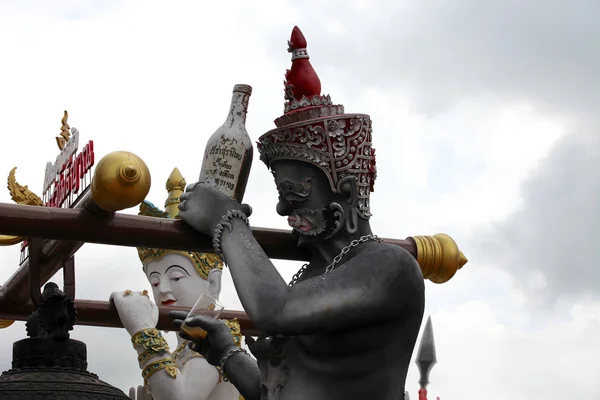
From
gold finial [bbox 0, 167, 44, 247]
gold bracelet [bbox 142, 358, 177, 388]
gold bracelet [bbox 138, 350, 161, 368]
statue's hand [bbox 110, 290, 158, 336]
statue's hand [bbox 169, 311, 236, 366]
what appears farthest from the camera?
gold bracelet [bbox 142, 358, 177, 388]

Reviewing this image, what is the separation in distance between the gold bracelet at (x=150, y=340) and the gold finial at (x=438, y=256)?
1936 millimetres

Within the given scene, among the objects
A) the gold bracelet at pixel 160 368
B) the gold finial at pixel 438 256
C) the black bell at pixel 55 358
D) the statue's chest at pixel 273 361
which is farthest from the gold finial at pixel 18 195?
the gold bracelet at pixel 160 368

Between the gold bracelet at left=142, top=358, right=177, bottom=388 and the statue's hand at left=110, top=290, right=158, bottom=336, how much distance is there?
465 millimetres

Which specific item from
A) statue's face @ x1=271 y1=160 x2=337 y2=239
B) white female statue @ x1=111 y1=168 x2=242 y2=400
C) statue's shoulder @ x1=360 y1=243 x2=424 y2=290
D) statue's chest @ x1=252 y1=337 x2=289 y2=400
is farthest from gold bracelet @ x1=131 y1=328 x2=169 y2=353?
statue's shoulder @ x1=360 y1=243 x2=424 y2=290

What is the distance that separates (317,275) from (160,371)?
2.71 m

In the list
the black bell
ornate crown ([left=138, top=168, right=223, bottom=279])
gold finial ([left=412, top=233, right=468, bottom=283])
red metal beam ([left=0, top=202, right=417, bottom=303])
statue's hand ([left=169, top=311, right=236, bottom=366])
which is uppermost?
ornate crown ([left=138, top=168, right=223, bottom=279])

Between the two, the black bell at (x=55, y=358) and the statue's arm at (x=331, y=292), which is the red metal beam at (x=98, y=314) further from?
the statue's arm at (x=331, y=292)

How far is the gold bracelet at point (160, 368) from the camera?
689 centimetres

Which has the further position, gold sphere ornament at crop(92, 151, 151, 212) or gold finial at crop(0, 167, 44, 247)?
gold finial at crop(0, 167, 44, 247)

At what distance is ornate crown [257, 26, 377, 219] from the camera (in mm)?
4465

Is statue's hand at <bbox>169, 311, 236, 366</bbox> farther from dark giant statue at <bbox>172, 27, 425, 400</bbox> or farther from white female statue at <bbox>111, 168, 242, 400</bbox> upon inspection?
white female statue at <bbox>111, 168, 242, 400</bbox>

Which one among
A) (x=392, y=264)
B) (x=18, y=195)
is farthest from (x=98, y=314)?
(x=392, y=264)

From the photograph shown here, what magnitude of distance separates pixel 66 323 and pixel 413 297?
48.1 inches

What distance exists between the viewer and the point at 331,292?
422 centimetres
